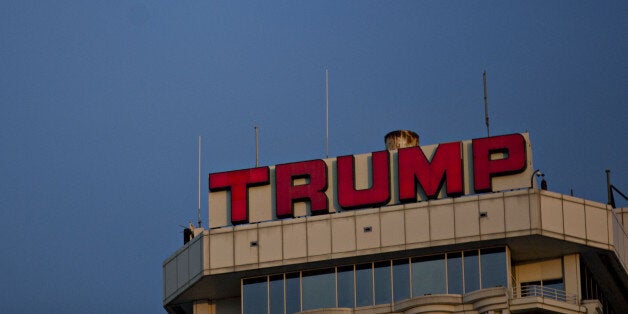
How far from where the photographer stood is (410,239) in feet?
362

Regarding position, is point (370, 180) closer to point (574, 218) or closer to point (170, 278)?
point (574, 218)

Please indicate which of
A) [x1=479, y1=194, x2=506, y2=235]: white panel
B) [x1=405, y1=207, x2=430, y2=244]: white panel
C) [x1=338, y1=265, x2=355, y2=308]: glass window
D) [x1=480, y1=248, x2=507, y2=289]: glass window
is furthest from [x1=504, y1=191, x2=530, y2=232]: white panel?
[x1=338, y1=265, x2=355, y2=308]: glass window

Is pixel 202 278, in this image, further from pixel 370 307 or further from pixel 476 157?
pixel 476 157

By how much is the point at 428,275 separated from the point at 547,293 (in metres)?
7.59

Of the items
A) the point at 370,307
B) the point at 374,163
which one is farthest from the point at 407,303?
the point at 374,163

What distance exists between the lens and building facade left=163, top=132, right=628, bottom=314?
356 ft

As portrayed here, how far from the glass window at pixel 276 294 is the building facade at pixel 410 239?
0.07 metres

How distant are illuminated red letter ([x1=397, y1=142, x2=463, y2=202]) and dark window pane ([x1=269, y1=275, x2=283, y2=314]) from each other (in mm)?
9866

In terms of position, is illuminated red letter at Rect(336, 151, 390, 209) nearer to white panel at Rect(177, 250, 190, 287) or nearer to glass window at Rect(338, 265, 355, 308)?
glass window at Rect(338, 265, 355, 308)

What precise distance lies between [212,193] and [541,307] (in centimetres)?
2454

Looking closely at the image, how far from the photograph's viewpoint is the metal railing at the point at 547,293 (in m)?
108

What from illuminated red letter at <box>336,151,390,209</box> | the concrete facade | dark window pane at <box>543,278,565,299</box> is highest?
illuminated red letter at <box>336,151,390,209</box>

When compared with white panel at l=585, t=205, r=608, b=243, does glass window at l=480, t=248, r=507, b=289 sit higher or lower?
lower

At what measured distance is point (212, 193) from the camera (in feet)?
385
